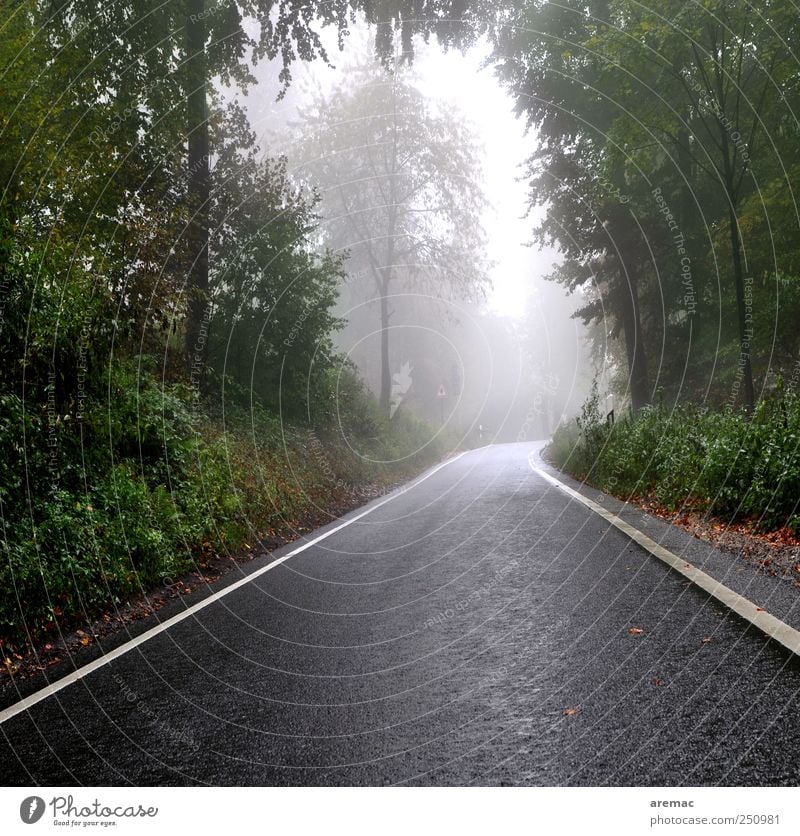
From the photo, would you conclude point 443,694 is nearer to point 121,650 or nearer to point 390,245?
point 121,650

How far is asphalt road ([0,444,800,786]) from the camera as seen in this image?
9.45 ft

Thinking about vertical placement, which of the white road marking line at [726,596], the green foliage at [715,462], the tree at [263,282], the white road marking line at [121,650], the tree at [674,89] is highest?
the tree at [674,89]

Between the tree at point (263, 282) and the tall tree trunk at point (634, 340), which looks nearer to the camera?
the tree at point (263, 282)

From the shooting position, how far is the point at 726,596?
5.26m

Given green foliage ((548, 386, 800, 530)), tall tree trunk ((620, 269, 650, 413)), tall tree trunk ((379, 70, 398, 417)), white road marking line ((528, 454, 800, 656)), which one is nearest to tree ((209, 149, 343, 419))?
green foliage ((548, 386, 800, 530))

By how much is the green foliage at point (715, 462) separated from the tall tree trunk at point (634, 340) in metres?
5.63

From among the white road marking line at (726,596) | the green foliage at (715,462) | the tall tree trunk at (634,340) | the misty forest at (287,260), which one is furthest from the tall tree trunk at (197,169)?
the tall tree trunk at (634,340)

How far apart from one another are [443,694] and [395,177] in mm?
29751

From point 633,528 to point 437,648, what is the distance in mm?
4976

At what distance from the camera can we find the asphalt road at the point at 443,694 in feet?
9.45

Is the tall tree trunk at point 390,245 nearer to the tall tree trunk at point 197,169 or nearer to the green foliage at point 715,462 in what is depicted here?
the tall tree trunk at point 197,169

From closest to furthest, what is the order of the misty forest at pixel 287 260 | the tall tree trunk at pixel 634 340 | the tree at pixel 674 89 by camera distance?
the misty forest at pixel 287 260 → the tree at pixel 674 89 → the tall tree trunk at pixel 634 340

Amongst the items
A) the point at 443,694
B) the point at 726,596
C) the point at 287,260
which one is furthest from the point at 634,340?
the point at 443,694

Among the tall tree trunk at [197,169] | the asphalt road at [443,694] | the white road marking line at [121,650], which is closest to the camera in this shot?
the asphalt road at [443,694]
